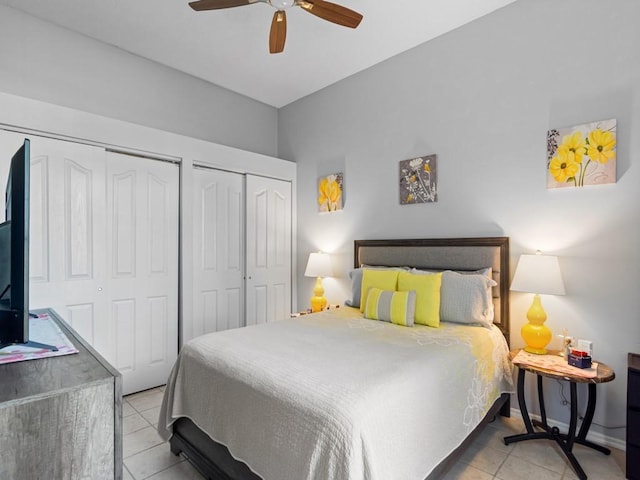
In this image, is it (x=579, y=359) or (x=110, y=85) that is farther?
(x=110, y=85)

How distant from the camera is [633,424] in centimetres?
178

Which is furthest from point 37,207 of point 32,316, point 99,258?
point 32,316

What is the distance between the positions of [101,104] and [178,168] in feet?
2.72

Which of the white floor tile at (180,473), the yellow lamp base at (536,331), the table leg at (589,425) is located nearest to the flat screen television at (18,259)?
the white floor tile at (180,473)

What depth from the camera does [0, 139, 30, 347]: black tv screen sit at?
1.05m

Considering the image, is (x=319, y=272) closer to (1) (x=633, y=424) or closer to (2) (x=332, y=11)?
(2) (x=332, y=11)

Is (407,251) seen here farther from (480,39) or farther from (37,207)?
(37,207)

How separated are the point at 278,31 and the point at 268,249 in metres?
2.28

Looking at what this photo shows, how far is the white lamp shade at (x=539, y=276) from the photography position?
217cm

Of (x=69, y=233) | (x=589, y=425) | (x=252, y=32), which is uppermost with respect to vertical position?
(x=252, y=32)

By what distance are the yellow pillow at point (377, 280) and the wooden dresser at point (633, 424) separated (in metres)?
1.45

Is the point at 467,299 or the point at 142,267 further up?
the point at 142,267

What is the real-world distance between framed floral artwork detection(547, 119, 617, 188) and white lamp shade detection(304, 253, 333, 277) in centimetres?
206

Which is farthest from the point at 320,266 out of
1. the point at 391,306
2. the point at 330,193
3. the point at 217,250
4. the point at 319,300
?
the point at 391,306
